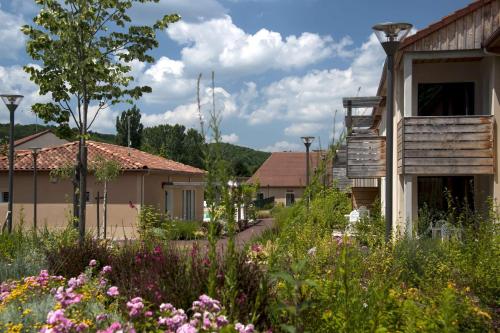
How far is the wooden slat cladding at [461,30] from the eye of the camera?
1233 centimetres

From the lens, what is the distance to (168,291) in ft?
16.0

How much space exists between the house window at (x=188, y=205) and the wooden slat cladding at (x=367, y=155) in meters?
17.0

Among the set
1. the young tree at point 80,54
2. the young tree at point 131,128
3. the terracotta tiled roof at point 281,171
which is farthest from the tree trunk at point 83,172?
the young tree at point 131,128

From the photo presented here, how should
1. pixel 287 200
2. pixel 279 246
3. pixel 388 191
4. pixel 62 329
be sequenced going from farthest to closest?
pixel 287 200 < pixel 388 191 < pixel 279 246 < pixel 62 329

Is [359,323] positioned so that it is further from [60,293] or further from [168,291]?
[60,293]

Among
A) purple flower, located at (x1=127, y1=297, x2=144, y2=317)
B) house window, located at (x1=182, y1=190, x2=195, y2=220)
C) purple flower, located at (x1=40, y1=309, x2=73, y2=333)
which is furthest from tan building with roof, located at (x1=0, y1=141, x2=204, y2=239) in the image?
purple flower, located at (x1=40, y1=309, x2=73, y2=333)

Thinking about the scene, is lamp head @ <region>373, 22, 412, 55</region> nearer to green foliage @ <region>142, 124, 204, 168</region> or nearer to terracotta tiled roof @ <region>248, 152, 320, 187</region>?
terracotta tiled roof @ <region>248, 152, 320, 187</region>

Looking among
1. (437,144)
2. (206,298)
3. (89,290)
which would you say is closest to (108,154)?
(437,144)

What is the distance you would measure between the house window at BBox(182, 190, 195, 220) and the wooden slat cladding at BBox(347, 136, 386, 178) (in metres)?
17.0

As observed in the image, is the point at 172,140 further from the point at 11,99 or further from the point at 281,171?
the point at 11,99

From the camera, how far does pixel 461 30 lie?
12.5 meters

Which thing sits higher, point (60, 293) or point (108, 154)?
point (108, 154)

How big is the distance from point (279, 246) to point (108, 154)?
21927mm

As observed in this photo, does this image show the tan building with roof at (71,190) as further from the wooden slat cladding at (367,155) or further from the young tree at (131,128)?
the young tree at (131,128)
